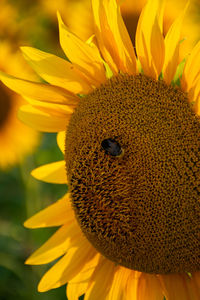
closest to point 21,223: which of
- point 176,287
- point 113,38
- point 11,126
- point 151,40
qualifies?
point 11,126

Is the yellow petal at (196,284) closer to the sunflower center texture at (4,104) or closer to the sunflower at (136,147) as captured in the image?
the sunflower at (136,147)

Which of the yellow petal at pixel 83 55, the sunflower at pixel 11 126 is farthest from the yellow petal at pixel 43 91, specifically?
the sunflower at pixel 11 126

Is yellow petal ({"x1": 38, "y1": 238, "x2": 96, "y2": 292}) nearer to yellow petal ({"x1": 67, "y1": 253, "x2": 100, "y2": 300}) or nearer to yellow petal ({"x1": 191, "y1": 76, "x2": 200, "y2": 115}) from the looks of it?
yellow petal ({"x1": 67, "y1": 253, "x2": 100, "y2": 300})

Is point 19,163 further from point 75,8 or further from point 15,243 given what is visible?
point 75,8

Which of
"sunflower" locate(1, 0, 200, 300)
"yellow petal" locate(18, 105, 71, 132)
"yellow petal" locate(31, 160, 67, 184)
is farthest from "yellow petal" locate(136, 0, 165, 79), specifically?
"yellow petal" locate(31, 160, 67, 184)

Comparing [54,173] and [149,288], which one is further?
[54,173]

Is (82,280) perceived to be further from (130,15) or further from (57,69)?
(130,15)

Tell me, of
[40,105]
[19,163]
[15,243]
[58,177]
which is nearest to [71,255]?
[58,177]
